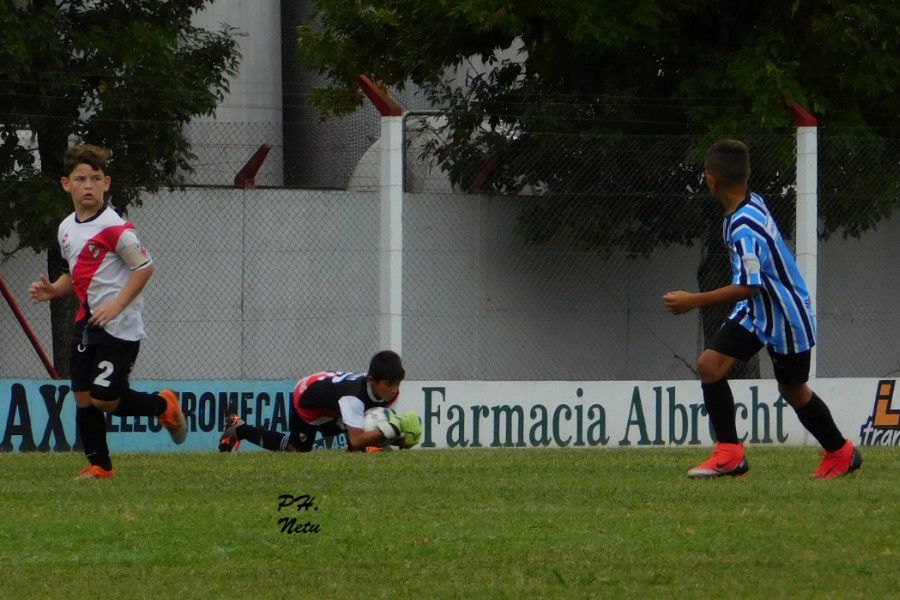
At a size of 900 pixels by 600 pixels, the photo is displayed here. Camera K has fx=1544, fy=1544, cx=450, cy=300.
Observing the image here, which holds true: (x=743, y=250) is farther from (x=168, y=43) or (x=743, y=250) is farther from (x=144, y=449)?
(x=168, y=43)

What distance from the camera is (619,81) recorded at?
52.2 feet

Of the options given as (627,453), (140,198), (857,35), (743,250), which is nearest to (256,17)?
(140,198)

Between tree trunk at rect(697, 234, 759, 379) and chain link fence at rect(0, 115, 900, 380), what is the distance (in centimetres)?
2

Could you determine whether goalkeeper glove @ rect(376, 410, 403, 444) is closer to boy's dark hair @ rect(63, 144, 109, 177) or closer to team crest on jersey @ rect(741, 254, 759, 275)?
boy's dark hair @ rect(63, 144, 109, 177)

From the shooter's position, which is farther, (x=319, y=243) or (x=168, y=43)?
(x=319, y=243)

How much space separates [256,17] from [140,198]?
903 centimetres

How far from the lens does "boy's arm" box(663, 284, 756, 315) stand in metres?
7.12

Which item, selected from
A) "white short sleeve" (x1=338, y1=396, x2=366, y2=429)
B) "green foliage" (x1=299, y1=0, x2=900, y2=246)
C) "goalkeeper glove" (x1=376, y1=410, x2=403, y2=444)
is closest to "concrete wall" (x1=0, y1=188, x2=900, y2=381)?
"green foliage" (x1=299, y1=0, x2=900, y2=246)

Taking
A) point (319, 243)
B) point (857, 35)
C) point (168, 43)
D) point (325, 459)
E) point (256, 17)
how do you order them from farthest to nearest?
point (256, 17) → point (319, 243) → point (857, 35) → point (168, 43) → point (325, 459)

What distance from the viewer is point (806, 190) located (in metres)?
13.8

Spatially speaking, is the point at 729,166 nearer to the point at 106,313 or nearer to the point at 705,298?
the point at 705,298

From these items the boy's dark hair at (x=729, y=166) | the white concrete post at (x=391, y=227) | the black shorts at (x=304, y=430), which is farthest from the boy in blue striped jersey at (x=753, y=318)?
the white concrete post at (x=391, y=227)

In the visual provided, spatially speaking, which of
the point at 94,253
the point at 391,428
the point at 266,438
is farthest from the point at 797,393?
the point at 266,438

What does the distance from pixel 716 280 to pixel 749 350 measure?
7.72m
